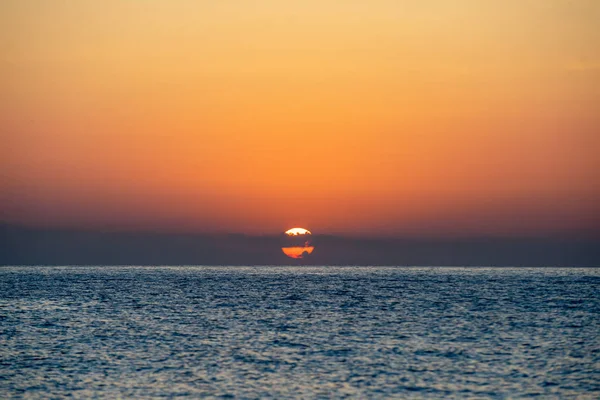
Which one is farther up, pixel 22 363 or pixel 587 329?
pixel 587 329

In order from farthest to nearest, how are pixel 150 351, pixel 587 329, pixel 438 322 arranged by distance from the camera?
pixel 438 322 < pixel 587 329 < pixel 150 351

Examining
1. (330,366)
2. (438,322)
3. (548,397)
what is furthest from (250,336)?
(548,397)

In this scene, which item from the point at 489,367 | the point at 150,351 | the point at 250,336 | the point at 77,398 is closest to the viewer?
the point at 77,398

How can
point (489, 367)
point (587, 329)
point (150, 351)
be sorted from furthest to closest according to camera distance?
1. point (587, 329)
2. point (150, 351)
3. point (489, 367)

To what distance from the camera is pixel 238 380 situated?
43406 mm

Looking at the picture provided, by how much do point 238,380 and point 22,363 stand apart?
636 inches

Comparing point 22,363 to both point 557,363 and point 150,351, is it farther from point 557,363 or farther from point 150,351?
point 557,363

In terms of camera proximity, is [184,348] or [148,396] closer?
[148,396]

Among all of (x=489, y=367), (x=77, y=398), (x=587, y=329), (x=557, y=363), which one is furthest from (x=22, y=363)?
(x=587, y=329)

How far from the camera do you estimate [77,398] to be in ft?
127

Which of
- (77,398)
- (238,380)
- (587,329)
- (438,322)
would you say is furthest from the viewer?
(438,322)

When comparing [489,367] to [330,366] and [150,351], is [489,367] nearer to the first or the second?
[330,366]

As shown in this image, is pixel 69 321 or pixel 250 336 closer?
pixel 250 336

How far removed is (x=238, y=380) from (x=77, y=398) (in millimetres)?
9235
